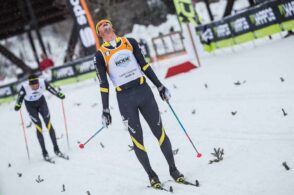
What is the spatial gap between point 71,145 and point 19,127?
4867 millimetres

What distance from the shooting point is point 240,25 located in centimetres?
1541

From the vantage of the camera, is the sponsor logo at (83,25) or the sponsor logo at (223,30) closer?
A: the sponsor logo at (223,30)

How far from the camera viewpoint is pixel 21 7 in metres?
26.0

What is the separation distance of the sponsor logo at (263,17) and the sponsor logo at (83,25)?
735cm

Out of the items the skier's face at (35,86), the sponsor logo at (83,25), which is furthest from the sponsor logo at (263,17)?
the skier's face at (35,86)

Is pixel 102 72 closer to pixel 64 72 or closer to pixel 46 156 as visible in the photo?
pixel 46 156

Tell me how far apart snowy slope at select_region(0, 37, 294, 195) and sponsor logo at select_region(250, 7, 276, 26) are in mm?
1530

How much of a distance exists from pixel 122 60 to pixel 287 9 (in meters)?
10.5

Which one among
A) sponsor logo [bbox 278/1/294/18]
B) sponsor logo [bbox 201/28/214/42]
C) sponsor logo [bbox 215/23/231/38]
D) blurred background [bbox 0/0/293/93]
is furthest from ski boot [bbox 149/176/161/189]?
sponsor logo [bbox 201/28/214/42]

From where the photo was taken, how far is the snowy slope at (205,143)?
15.9 ft

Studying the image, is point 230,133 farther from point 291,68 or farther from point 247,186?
point 291,68

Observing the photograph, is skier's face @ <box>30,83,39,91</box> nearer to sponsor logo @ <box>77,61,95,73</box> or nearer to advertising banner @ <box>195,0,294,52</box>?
advertising banner @ <box>195,0,294,52</box>

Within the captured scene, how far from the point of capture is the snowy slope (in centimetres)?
484

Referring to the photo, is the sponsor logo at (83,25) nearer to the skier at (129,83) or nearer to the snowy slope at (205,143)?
the snowy slope at (205,143)
